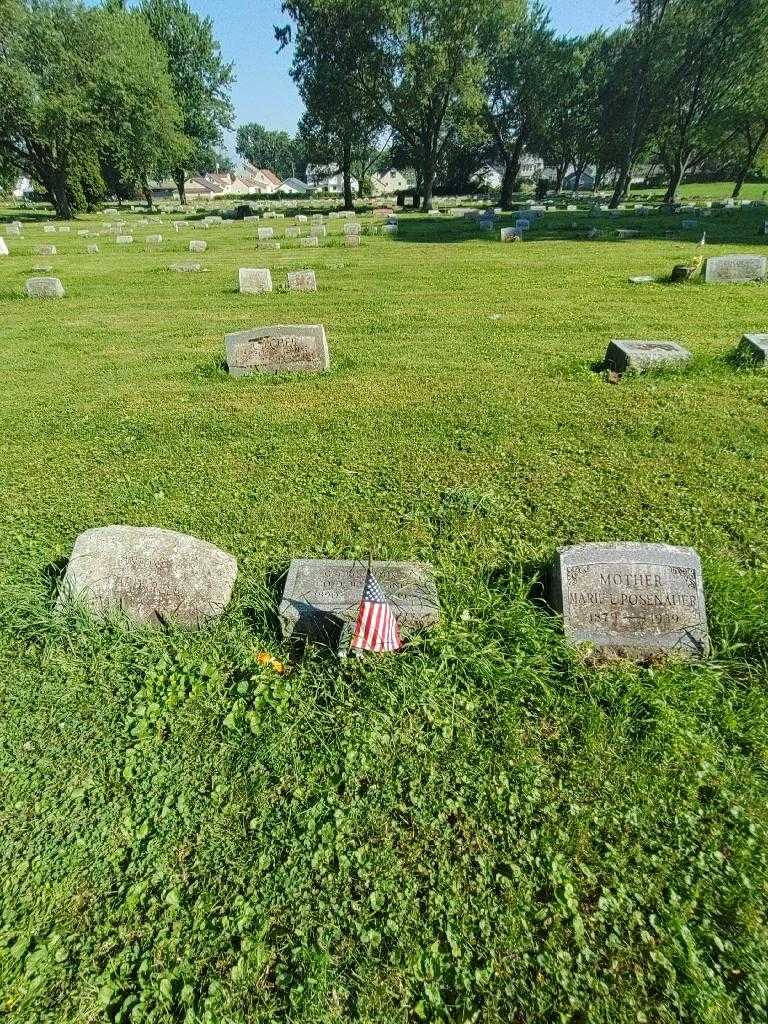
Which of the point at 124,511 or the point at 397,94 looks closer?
the point at 124,511

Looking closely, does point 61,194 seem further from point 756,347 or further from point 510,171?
point 756,347

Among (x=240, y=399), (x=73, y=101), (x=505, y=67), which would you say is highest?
(x=505, y=67)

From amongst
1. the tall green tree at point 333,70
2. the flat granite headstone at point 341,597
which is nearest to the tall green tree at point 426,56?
the tall green tree at point 333,70

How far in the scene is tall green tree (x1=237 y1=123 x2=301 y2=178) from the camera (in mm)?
144000

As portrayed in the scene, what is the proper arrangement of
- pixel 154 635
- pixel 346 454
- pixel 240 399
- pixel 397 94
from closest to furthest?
pixel 154 635, pixel 346 454, pixel 240 399, pixel 397 94

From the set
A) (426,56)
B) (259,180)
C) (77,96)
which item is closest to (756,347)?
(426,56)

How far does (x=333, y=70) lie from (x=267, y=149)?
13904 centimetres

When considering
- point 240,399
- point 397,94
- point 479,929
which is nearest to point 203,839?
point 479,929

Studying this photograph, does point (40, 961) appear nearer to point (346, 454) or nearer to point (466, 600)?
point (466, 600)

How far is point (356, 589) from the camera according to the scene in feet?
12.0

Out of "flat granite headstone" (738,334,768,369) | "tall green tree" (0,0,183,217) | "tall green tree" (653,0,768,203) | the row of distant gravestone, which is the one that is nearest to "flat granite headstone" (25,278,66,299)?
the row of distant gravestone

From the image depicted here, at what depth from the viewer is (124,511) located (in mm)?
5004

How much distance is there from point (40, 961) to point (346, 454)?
4.59m

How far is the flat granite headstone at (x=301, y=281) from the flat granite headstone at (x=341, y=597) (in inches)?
473
